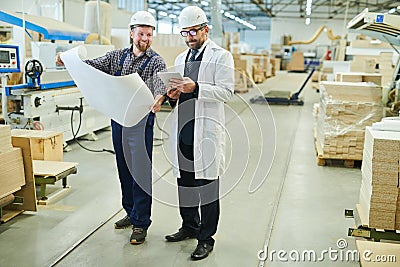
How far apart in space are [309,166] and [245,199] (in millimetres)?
1517

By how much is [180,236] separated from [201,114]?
0.96 metres

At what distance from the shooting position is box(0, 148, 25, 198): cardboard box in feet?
10.4

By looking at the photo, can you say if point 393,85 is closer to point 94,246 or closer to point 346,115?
point 346,115

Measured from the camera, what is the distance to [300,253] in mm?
2994

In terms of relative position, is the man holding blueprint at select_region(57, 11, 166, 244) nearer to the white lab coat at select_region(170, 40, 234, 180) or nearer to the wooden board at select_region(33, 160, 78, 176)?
the white lab coat at select_region(170, 40, 234, 180)

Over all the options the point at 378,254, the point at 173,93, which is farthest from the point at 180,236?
the point at 378,254

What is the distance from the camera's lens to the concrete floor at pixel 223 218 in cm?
287

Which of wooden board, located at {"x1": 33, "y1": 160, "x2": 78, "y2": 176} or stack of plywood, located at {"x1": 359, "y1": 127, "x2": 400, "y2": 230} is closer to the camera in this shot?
stack of plywood, located at {"x1": 359, "y1": 127, "x2": 400, "y2": 230}

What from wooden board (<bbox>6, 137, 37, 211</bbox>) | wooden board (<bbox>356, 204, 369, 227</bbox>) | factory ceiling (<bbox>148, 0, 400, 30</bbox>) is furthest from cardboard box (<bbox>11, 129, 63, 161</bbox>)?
factory ceiling (<bbox>148, 0, 400, 30</bbox>)

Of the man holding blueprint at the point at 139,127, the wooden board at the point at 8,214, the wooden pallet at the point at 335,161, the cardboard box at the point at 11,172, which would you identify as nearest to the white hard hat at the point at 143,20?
the man holding blueprint at the point at 139,127

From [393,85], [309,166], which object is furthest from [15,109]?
[393,85]

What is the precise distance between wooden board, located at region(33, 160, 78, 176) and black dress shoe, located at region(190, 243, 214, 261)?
1.61m

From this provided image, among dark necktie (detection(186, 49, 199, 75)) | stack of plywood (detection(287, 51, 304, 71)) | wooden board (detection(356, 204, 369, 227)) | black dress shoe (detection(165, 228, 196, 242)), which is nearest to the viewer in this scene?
dark necktie (detection(186, 49, 199, 75))

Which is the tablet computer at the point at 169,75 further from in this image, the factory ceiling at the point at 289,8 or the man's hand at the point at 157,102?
the factory ceiling at the point at 289,8
